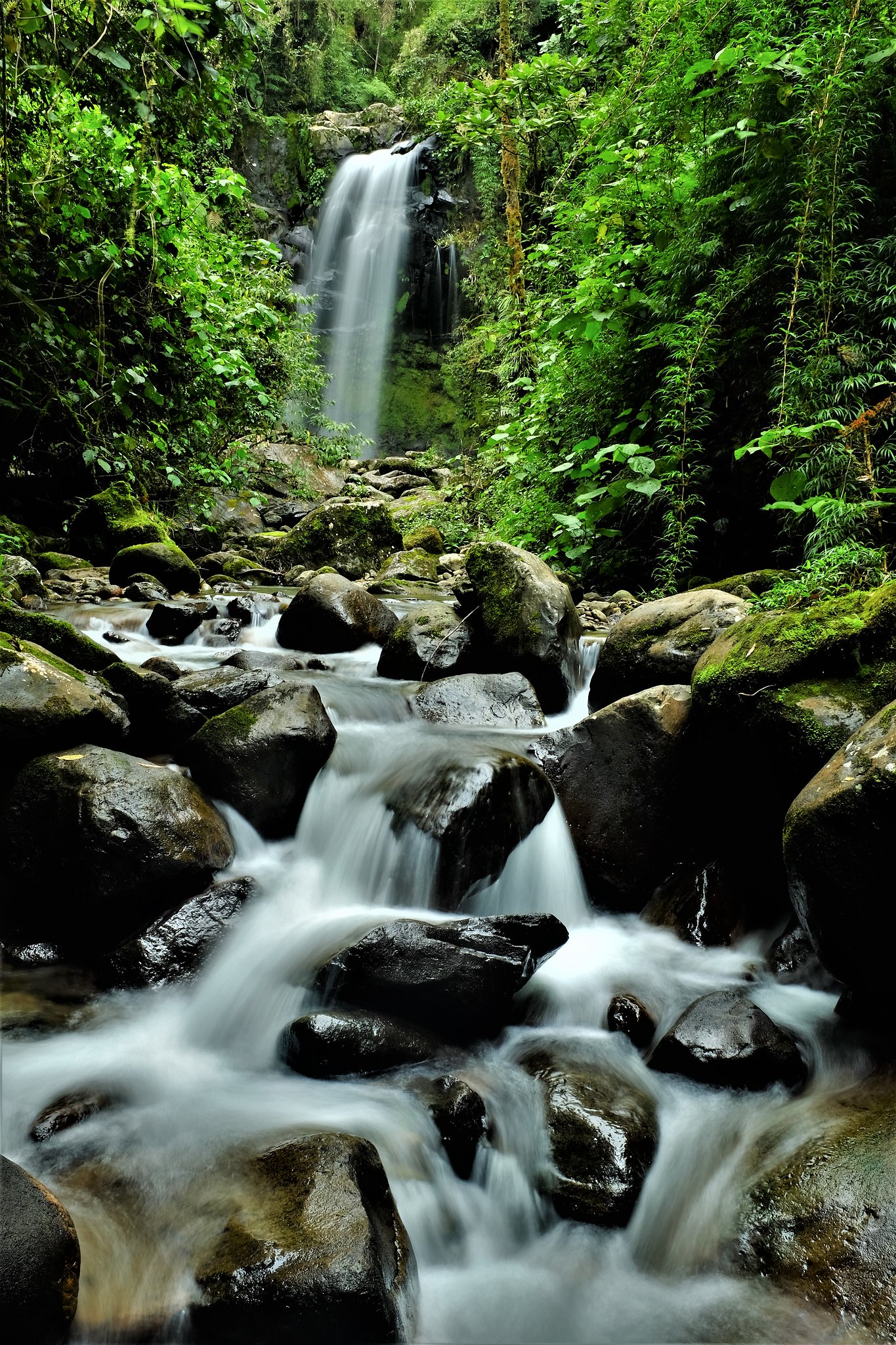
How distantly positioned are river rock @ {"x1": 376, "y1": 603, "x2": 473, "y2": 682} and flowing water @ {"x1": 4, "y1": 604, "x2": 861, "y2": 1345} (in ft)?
7.36

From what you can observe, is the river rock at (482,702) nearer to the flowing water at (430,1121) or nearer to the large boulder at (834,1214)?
the flowing water at (430,1121)

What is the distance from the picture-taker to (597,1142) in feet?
8.16

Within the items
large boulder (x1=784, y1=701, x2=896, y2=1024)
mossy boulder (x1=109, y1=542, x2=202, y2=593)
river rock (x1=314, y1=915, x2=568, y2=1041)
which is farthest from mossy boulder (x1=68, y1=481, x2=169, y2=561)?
large boulder (x1=784, y1=701, x2=896, y2=1024)

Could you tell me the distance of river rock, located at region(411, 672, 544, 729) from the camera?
5.27 meters

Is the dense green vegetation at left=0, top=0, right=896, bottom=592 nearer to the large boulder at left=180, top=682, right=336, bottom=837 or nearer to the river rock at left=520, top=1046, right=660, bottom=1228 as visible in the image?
the large boulder at left=180, top=682, right=336, bottom=837

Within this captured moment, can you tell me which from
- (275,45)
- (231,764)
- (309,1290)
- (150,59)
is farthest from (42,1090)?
(275,45)

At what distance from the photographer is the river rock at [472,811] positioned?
3727mm

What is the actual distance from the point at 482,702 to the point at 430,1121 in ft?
10.1

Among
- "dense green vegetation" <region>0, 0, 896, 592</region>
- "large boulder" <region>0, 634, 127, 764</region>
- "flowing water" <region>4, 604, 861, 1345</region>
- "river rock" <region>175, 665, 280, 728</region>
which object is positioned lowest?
"flowing water" <region>4, 604, 861, 1345</region>

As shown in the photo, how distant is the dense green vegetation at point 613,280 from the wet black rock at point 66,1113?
3740 mm

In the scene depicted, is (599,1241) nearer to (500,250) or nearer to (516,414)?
(516,414)

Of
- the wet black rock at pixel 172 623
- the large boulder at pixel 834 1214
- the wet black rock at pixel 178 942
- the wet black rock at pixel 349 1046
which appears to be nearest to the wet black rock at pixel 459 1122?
the wet black rock at pixel 349 1046

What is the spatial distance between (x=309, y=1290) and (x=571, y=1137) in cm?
100

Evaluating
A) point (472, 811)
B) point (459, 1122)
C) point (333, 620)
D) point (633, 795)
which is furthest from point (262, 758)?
point (333, 620)
